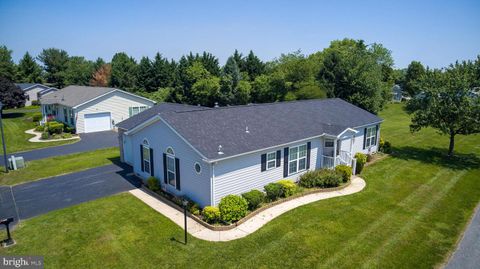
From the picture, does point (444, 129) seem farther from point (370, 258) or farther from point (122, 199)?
point (122, 199)

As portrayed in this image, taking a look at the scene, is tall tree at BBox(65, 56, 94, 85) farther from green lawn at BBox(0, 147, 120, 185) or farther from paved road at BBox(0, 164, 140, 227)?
paved road at BBox(0, 164, 140, 227)

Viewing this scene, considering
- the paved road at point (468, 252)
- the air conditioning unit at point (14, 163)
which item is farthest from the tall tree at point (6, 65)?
the paved road at point (468, 252)

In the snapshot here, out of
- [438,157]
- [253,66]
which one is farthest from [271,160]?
Result: [253,66]

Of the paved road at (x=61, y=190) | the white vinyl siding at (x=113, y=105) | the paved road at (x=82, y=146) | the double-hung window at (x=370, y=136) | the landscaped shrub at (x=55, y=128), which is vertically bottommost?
the paved road at (x=61, y=190)

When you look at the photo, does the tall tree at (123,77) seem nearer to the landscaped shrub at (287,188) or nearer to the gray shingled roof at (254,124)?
the gray shingled roof at (254,124)

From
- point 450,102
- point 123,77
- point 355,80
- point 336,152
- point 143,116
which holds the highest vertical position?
point 123,77

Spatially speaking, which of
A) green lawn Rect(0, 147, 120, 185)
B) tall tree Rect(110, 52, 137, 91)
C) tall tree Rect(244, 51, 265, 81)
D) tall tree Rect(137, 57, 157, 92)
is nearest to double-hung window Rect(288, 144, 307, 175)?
green lawn Rect(0, 147, 120, 185)

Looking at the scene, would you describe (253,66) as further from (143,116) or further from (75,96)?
(143,116)

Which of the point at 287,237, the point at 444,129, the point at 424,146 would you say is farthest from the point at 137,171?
the point at 424,146
